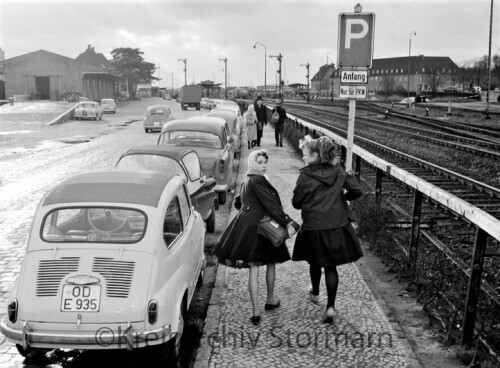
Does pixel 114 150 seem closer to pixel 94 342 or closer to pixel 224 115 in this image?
pixel 224 115

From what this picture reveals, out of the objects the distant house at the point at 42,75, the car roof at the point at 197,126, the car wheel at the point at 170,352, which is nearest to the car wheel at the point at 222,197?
the car roof at the point at 197,126

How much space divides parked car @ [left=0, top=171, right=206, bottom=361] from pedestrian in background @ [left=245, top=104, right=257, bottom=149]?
13454mm

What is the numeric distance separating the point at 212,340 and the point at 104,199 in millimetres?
1565

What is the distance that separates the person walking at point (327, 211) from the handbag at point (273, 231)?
1.08 ft

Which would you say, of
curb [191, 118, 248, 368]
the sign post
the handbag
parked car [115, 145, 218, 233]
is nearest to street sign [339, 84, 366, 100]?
the sign post

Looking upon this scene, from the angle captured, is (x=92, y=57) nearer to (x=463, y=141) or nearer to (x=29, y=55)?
(x=29, y=55)

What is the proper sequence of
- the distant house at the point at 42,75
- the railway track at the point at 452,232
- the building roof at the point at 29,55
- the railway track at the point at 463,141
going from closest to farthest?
the railway track at the point at 452,232 → the railway track at the point at 463,141 → the building roof at the point at 29,55 → the distant house at the point at 42,75

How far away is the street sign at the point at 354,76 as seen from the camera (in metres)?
8.48

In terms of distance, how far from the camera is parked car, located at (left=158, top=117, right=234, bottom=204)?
36.2 ft

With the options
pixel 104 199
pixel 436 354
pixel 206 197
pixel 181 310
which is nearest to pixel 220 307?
pixel 181 310

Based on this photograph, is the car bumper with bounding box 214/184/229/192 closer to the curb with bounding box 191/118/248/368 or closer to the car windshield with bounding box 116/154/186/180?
the car windshield with bounding box 116/154/186/180

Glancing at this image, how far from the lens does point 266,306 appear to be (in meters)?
5.60

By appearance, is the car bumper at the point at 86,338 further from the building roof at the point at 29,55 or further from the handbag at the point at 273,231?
the building roof at the point at 29,55

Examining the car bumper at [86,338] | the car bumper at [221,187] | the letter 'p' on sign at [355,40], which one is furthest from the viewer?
the car bumper at [221,187]
